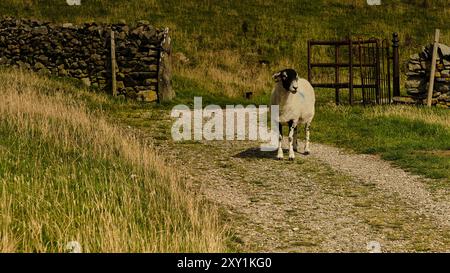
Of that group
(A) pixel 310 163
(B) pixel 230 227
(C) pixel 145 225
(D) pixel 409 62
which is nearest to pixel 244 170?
(A) pixel 310 163

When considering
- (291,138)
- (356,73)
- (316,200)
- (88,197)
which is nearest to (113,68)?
(291,138)

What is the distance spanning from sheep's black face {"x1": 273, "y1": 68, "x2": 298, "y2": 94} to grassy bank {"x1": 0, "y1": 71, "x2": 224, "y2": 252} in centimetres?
335

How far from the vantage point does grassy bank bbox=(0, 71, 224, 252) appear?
6285 millimetres

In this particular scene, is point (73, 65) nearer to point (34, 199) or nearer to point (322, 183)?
point (322, 183)

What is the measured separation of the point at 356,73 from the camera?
31.4 m

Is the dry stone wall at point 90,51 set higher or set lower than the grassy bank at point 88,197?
higher

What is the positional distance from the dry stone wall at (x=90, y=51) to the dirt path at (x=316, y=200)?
9282mm

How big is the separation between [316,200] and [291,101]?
13.6ft

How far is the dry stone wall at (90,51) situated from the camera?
23.5 metres

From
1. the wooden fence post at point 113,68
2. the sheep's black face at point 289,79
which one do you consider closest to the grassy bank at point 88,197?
the sheep's black face at point 289,79

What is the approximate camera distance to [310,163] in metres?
13.1

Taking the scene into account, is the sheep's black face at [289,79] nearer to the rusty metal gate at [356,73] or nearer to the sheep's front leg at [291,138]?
the sheep's front leg at [291,138]
